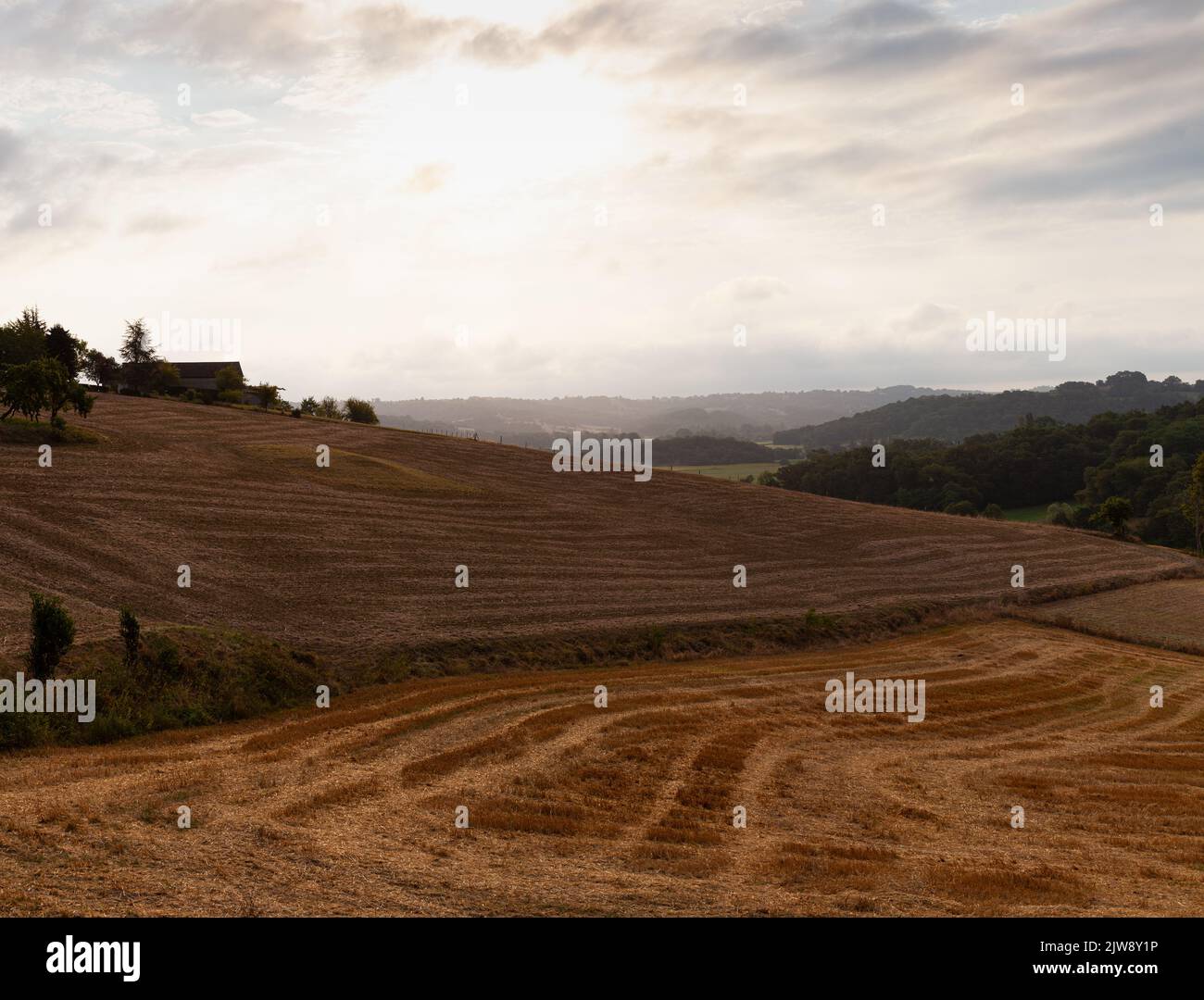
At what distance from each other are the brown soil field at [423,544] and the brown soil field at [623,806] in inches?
340

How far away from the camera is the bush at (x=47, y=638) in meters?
24.8

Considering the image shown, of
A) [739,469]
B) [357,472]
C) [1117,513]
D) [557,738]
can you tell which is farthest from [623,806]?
[739,469]

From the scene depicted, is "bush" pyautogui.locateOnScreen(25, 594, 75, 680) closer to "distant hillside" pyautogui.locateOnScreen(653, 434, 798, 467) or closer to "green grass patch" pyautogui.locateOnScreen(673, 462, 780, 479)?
"green grass patch" pyautogui.locateOnScreen(673, 462, 780, 479)

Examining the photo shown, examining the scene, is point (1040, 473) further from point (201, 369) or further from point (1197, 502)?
point (201, 369)

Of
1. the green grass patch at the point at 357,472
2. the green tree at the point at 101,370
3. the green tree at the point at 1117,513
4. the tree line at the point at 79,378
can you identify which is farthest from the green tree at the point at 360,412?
the green tree at the point at 1117,513

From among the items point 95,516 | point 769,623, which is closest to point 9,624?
point 95,516

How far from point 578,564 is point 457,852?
35240 mm

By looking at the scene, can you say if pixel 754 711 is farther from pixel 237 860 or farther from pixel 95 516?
pixel 95 516

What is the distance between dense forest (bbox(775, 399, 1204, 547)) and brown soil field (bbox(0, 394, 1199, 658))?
103 feet

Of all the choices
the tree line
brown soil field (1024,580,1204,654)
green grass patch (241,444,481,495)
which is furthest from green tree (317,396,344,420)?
brown soil field (1024,580,1204,654)

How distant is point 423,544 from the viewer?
50.9m

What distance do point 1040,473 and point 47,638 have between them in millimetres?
120631

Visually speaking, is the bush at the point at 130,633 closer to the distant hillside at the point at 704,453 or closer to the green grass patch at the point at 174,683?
the green grass patch at the point at 174,683

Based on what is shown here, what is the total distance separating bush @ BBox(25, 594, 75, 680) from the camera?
2484 cm
